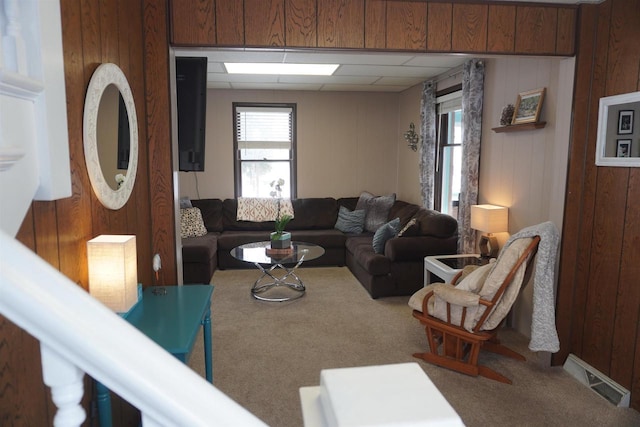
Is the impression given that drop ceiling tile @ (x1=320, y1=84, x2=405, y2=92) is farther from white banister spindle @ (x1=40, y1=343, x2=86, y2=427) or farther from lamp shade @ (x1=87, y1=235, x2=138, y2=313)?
white banister spindle @ (x1=40, y1=343, x2=86, y2=427)

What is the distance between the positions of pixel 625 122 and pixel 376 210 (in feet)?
11.5

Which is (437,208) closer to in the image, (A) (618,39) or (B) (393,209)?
(B) (393,209)

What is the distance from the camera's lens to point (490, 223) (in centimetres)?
373

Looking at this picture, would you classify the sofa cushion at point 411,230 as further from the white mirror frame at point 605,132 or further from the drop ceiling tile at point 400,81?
the white mirror frame at point 605,132

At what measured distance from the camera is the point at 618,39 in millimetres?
2592

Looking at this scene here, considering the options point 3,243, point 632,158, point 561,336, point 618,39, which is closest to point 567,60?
point 618,39

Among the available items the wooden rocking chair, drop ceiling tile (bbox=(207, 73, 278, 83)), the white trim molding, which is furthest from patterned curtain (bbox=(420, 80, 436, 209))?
the white trim molding

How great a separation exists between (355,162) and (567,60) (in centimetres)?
387

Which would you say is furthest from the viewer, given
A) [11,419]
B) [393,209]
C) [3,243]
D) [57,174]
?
[393,209]

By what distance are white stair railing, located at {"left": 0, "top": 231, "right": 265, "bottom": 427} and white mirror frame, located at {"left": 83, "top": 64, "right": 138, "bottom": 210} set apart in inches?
51.1

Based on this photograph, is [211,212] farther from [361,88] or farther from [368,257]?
[361,88]

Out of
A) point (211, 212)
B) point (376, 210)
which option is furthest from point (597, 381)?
point (211, 212)

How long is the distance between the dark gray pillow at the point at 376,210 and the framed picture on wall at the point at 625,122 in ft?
10.8

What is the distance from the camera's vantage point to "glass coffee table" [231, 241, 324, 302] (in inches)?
170
